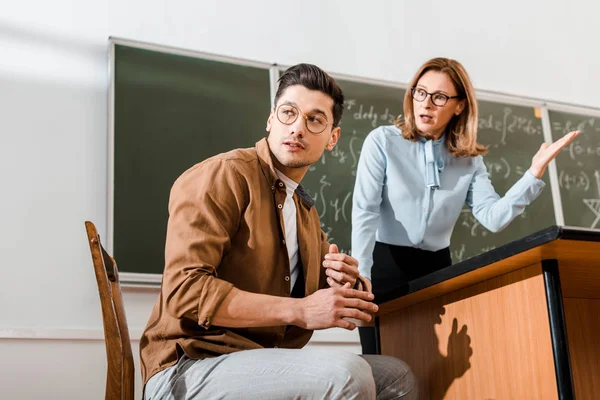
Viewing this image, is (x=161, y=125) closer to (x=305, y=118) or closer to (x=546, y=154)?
(x=305, y=118)

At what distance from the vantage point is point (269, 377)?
1320 mm

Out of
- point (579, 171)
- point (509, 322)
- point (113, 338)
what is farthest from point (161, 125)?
point (579, 171)

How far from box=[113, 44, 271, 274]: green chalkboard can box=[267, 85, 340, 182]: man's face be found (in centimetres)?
129

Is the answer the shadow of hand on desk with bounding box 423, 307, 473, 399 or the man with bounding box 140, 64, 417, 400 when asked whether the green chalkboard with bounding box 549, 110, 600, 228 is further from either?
the man with bounding box 140, 64, 417, 400

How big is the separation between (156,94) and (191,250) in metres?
1.84

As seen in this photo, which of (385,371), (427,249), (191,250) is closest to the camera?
(191,250)

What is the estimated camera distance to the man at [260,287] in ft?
4.38

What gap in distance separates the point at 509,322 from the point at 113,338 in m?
0.85

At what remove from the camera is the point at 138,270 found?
288 cm

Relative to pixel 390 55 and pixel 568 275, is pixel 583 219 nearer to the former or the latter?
pixel 390 55

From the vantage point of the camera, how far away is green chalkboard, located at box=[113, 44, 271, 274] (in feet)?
9.59

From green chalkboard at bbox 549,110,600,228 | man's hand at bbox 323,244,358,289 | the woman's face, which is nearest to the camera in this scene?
man's hand at bbox 323,244,358,289

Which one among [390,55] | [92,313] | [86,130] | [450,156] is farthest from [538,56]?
[92,313]

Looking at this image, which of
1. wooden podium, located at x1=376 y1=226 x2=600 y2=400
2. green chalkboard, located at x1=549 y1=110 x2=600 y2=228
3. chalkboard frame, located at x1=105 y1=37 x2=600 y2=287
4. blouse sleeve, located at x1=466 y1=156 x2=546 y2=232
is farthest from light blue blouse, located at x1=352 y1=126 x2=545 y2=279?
green chalkboard, located at x1=549 y1=110 x2=600 y2=228
